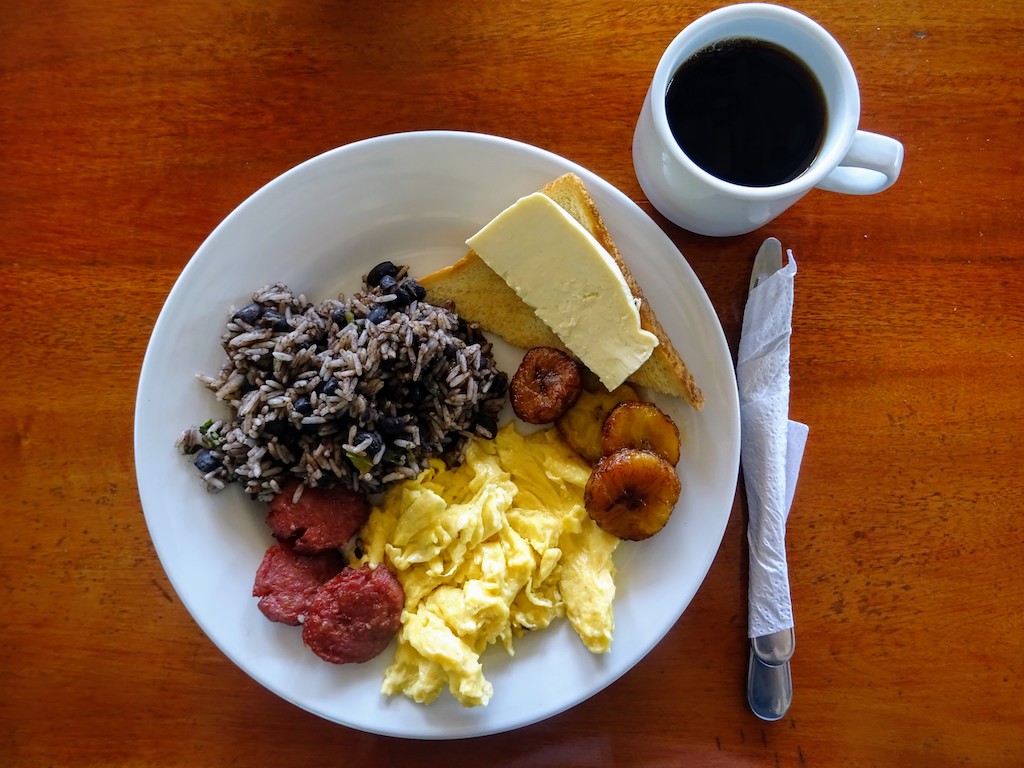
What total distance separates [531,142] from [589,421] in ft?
2.22

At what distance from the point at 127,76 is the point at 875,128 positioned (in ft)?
5.87

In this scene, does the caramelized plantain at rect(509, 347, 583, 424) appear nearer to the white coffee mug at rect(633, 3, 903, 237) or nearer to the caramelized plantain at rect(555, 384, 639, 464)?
the caramelized plantain at rect(555, 384, 639, 464)

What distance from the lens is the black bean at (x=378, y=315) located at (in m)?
1.55

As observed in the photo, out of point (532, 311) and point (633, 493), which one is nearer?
point (633, 493)

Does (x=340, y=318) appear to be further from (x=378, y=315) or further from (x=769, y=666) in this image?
(x=769, y=666)

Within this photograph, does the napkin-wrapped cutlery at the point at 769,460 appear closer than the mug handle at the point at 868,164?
No

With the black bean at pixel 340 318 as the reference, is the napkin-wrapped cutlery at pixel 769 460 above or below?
below

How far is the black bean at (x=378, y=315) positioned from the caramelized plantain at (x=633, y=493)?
0.56m

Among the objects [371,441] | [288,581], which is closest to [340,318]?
[371,441]

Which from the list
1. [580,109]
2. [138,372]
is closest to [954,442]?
[580,109]

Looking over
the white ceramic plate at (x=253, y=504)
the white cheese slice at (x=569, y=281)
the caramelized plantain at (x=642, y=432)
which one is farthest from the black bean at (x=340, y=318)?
the caramelized plantain at (x=642, y=432)

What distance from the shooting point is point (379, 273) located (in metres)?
1.63

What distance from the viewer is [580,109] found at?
1714mm

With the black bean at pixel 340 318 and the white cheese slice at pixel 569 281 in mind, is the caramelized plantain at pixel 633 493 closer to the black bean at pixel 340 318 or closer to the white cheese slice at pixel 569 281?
the white cheese slice at pixel 569 281
